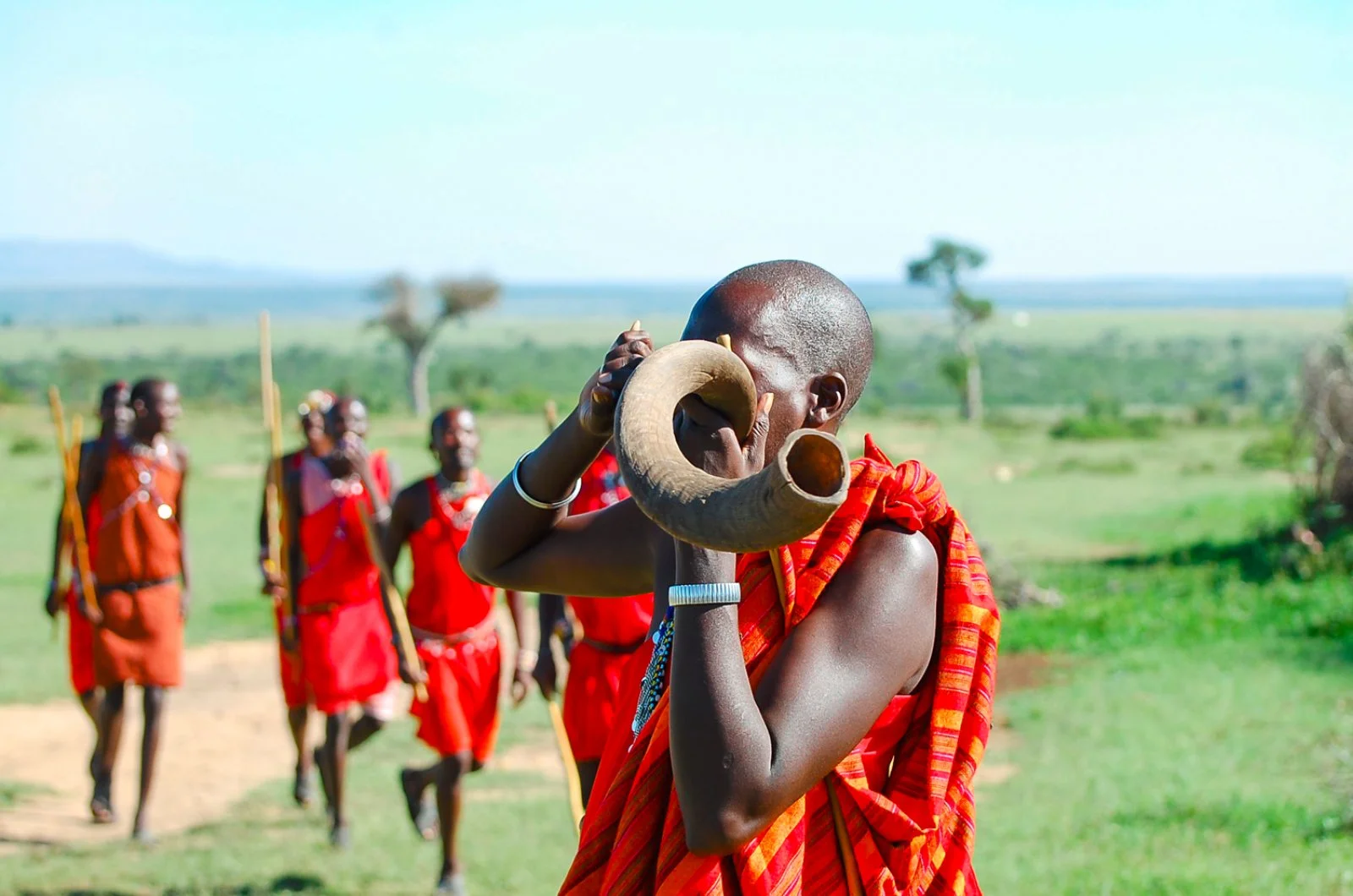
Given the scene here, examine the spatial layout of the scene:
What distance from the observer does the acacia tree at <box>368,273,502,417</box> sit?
48406mm

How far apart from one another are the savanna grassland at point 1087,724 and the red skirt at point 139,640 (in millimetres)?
733

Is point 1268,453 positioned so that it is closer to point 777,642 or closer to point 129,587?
point 129,587

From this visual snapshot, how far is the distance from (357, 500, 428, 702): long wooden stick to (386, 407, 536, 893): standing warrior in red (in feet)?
0.11

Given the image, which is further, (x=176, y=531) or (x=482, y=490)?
(x=176, y=531)

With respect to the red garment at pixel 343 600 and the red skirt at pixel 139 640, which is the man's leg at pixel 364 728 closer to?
the red garment at pixel 343 600

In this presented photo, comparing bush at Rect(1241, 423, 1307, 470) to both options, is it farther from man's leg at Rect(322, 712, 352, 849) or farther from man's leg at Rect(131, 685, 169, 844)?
man's leg at Rect(131, 685, 169, 844)

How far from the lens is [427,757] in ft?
28.2

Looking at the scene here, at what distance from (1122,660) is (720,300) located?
8.44 metres

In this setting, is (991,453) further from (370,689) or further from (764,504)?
(764,504)

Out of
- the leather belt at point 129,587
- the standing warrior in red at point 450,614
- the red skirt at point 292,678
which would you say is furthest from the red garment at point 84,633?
the standing warrior in red at point 450,614

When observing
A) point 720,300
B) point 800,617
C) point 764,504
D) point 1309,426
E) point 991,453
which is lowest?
point 991,453

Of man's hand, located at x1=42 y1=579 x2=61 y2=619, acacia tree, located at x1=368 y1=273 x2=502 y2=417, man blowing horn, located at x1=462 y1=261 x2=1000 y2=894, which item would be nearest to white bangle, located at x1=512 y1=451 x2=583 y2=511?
man blowing horn, located at x1=462 y1=261 x2=1000 y2=894

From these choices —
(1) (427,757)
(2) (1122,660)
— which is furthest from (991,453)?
(1) (427,757)

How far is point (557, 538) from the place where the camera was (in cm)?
258
